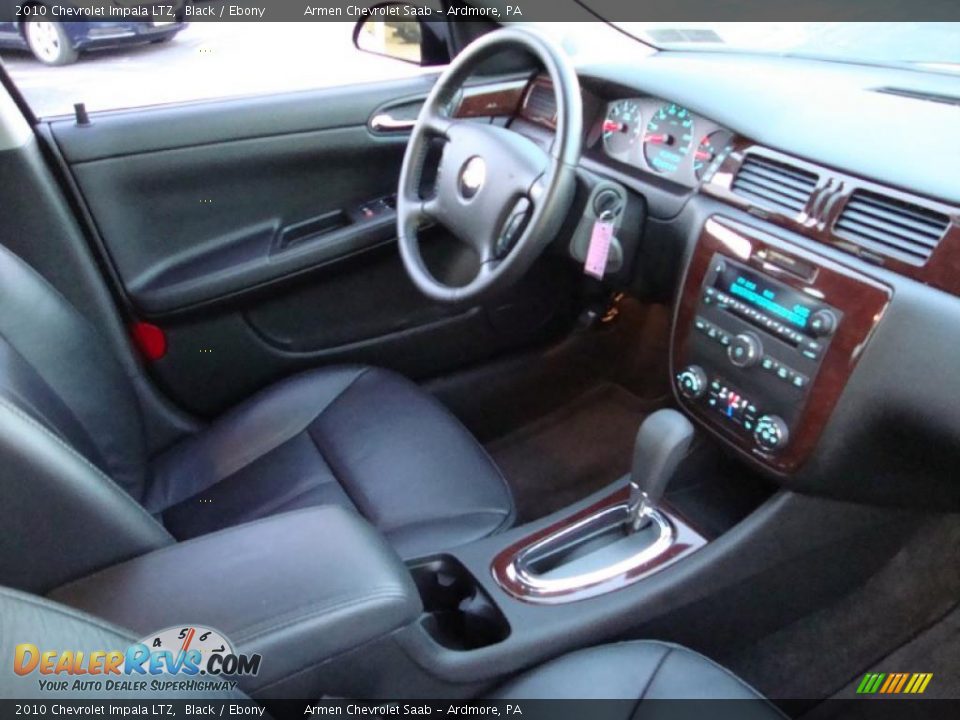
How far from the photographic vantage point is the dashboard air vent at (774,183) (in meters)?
1.22

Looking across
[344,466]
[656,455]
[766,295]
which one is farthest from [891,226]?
[344,466]

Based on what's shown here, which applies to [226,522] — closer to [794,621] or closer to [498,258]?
[498,258]

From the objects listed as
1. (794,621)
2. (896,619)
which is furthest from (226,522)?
(896,619)

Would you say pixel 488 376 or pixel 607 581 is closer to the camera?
pixel 607 581

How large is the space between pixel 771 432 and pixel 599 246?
0.42m

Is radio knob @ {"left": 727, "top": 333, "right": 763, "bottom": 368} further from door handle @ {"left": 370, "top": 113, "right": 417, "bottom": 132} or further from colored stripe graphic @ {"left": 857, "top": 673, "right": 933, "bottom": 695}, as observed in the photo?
door handle @ {"left": 370, "top": 113, "right": 417, "bottom": 132}

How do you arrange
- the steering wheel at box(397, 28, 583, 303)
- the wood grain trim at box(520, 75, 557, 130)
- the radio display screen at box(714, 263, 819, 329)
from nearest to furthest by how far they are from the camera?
1. the radio display screen at box(714, 263, 819, 329)
2. the steering wheel at box(397, 28, 583, 303)
3. the wood grain trim at box(520, 75, 557, 130)

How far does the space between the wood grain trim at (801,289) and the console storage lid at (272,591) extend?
0.60 meters

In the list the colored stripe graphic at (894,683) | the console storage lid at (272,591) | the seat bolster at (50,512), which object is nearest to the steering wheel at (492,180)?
the console storage lid at (272,591)

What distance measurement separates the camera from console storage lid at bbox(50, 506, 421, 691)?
2.77ft

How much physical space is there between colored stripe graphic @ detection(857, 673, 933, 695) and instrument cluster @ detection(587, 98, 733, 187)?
90 cm

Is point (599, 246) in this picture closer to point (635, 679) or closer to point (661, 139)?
point (661, 139)

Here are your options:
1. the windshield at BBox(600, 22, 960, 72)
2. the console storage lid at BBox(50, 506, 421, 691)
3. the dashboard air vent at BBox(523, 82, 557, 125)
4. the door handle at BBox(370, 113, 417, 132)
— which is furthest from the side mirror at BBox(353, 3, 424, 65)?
the console storage lid at BBox(50, 506, 421, 691)

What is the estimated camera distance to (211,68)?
5.85ft
